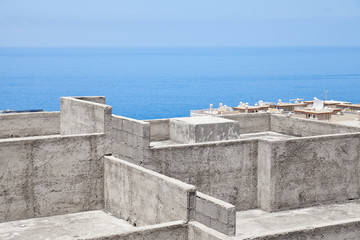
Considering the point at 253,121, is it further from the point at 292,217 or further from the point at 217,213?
the point at 217,213

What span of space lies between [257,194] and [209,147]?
1.95 meters

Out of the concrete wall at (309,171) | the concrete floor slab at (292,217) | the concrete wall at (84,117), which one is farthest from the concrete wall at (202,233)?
the concrete wall at (309,171)

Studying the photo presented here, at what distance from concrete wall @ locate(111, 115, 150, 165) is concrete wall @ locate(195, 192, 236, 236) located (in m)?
3.57

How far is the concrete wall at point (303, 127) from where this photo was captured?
18.7 meters

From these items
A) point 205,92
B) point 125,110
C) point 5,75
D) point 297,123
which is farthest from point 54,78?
point 297,123

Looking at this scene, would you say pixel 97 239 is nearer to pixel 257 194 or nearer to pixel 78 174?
pixel 78 174

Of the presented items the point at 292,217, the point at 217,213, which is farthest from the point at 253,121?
A: the point at 217,213

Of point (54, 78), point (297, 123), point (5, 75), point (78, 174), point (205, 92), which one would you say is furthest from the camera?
point (5, 75)

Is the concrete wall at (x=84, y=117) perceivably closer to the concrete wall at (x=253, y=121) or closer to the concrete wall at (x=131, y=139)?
the concrete wall at (x=131, y=139)

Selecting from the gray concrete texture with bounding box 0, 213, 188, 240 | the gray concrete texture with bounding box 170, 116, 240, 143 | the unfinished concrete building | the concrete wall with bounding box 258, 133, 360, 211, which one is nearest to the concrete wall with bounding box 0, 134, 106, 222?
the unfinished concrete building

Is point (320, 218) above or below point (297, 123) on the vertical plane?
below

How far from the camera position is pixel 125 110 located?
388ft

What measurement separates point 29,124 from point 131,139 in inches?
191

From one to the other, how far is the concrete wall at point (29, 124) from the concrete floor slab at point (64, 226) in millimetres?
5399
